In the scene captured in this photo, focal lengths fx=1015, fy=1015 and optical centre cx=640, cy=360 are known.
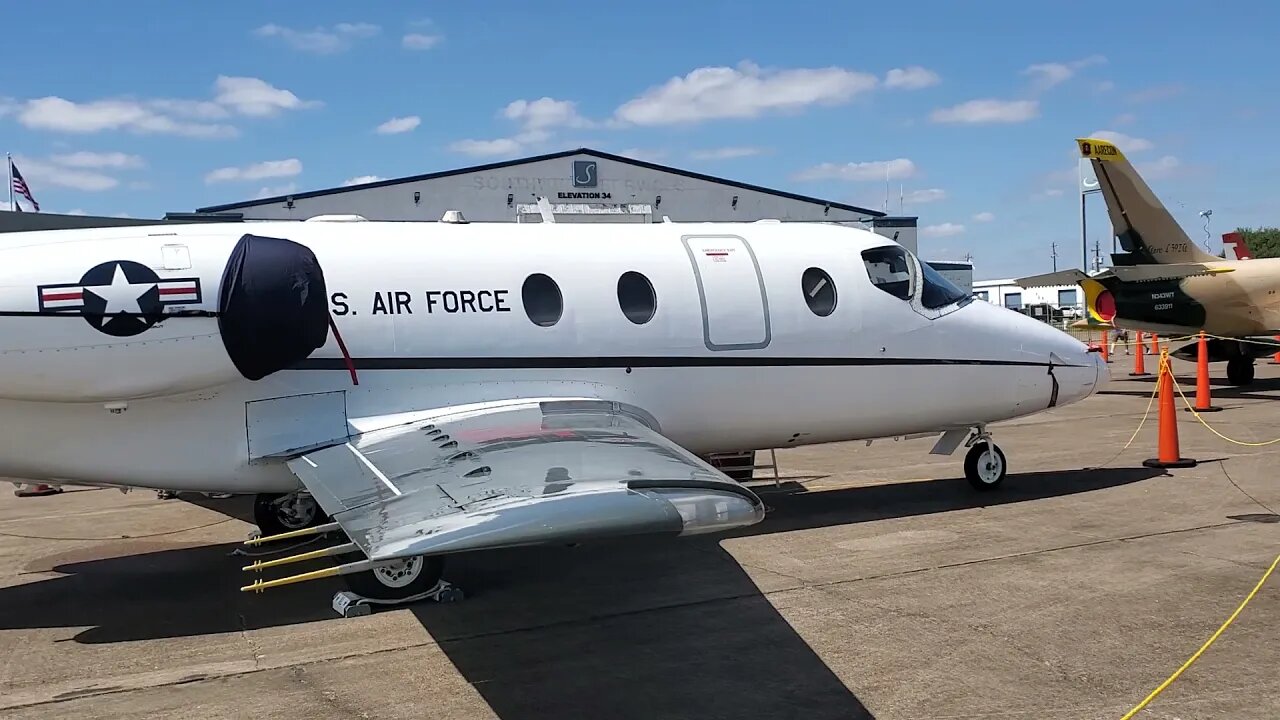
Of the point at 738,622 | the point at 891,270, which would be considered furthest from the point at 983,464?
the point at 738,622

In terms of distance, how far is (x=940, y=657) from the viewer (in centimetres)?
576

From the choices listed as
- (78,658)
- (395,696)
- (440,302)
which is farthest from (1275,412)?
(78,658)

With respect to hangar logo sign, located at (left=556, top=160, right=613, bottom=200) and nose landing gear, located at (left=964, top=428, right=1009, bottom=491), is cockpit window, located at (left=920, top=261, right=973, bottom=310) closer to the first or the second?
nose landing gear, located at (left=964, top=428, right=1009, bottom=491)

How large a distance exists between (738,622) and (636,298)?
306 cm

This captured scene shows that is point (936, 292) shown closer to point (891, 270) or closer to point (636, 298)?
point (891, 270)

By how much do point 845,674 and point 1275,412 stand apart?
15.0m

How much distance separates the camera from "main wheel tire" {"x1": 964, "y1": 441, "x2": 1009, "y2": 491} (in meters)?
10.7

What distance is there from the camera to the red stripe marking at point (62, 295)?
258 inches

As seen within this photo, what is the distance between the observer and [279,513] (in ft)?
31.1

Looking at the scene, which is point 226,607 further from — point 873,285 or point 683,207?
point 683,207

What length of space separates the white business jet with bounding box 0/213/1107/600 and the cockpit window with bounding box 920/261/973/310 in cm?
4

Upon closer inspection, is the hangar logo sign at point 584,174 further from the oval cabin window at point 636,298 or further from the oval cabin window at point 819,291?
the oval cabin window at point 636,298

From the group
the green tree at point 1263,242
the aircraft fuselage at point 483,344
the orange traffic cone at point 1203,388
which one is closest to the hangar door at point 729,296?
the aircraft fuselage at point 483,344

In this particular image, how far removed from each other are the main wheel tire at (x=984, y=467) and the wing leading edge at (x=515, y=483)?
4.40 meters
